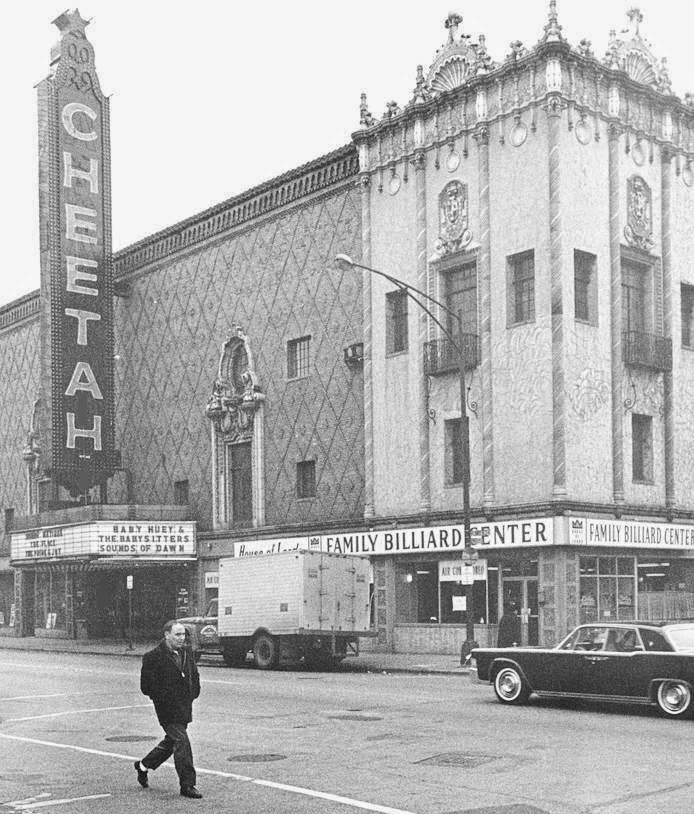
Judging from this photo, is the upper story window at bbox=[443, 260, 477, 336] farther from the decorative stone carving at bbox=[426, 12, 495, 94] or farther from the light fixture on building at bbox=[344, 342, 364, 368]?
the decorative stone carving at bbox=[426, 12, 495, 94]

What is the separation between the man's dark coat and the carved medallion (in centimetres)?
2653

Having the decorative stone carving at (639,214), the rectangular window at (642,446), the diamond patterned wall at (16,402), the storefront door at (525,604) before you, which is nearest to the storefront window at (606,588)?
the storefront door at (525,604)

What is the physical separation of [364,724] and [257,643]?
1531cm

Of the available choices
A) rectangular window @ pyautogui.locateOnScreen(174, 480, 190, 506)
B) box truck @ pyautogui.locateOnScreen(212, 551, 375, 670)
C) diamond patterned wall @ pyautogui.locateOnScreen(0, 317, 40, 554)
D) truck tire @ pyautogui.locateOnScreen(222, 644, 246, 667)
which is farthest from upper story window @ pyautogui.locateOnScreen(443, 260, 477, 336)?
diamond patterned wall @ pyautogui.locateOnScreen(0, 317, 40, 554)

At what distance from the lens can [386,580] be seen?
39.2 metres

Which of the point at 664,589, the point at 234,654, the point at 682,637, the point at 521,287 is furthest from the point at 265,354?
the point at 682,637

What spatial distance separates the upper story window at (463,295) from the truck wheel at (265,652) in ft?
36.9

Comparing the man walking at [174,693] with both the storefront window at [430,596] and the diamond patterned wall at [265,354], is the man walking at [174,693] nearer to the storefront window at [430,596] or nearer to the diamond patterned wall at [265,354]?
the storefront window at [430,596]

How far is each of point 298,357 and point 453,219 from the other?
32.3ft

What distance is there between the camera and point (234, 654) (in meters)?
33.8

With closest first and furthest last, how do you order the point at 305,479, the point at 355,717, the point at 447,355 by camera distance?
the point at 355,717 → the point at 447,355 → the point at 305,479

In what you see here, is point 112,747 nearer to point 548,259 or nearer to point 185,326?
point 548,259

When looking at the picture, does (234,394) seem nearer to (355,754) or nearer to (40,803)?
(355,754)

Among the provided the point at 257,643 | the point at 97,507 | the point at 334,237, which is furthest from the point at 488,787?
the point at 97,507
